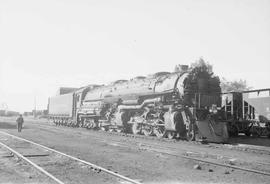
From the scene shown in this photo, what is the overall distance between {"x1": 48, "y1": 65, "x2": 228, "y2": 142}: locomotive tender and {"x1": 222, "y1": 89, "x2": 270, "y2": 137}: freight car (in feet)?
9.33

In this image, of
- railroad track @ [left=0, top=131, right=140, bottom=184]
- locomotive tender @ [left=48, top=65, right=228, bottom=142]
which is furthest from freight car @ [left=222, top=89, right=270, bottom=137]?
railroad track @ [left=0, top=131, right=140, bottom=184]

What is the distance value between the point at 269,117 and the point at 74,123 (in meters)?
17.1

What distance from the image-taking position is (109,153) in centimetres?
1073

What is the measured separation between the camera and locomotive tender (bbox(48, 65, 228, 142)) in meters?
14.7

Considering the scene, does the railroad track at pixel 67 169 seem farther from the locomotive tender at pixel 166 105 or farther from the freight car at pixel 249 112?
the freight car at pixel 249 112

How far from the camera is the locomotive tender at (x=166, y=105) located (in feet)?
48.2

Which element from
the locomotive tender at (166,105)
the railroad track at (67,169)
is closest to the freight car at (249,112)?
the locomotive tender at (166,105)

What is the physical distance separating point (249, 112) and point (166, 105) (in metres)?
6.80

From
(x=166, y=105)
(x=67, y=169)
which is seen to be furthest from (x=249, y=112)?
(x=67, y=169)

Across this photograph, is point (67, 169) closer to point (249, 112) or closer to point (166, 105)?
point (166, 105)

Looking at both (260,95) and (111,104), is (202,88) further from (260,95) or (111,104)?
(111,104)

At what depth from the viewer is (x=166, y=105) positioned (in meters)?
16.2

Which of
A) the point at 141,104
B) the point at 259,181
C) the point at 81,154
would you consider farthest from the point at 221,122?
the point at 259,181

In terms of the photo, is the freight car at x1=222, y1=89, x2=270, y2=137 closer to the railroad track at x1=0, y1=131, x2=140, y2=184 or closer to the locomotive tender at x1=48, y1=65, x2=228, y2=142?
the locomotive tender at x1=48, y1=65, x2=228, y2=142
